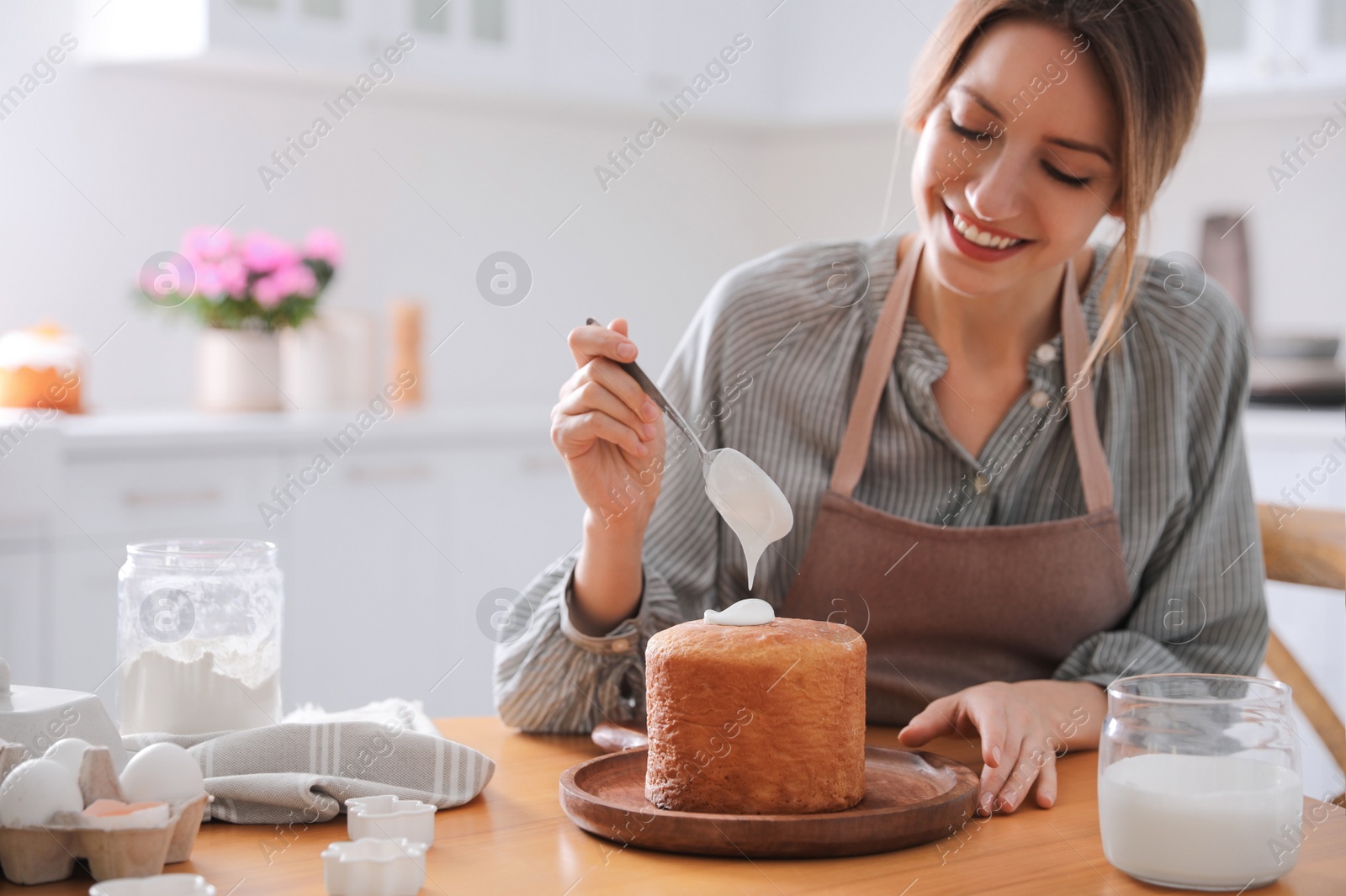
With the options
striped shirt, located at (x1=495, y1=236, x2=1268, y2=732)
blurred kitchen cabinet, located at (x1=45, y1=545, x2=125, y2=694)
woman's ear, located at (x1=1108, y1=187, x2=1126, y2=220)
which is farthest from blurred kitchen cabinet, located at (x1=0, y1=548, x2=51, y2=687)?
woman's ear, located at (x1=1108, y1=187, x2=1126, y2=220)

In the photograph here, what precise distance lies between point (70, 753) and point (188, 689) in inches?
8.8

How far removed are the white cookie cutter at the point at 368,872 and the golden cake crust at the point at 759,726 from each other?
0.70ft

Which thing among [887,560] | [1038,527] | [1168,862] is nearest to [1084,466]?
[1038,527]

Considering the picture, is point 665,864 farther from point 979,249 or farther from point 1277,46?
point 1277,46

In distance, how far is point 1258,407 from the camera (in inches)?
135

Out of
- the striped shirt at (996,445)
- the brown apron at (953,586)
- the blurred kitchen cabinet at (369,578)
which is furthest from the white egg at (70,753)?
the blurred kitchen cabinet at (369,578)

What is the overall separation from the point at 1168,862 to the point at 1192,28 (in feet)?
2.87

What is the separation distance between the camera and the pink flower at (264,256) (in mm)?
3104

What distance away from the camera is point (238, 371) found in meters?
3.14

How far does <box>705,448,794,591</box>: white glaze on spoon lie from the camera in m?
1.15

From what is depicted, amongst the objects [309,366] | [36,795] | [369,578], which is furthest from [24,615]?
[36,795]

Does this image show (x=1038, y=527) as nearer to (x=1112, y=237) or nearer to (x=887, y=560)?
(x=887, y=560)

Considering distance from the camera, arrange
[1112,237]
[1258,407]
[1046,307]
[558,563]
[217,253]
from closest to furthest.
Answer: [558,563]
[1046,307]
[1112,237]
[217,253]
[1258,407]

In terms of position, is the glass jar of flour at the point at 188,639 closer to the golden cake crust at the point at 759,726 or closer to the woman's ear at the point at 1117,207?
the golden cake crust at the point at 759,726
